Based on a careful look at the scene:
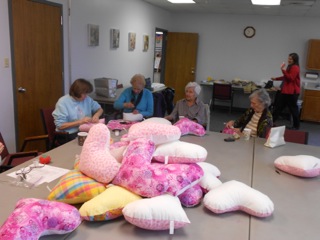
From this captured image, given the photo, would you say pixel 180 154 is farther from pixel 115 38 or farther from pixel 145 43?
pixel 145 43

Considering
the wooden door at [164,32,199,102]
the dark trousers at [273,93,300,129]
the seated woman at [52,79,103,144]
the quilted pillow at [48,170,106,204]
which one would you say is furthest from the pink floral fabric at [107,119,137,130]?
the wooden door at [164,32,199,102]

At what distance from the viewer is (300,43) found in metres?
7.61

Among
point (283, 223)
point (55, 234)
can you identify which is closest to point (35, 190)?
point (55, 234)

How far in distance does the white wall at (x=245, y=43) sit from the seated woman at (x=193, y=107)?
484cm

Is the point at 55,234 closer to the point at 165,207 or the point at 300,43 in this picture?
the point at 165,207

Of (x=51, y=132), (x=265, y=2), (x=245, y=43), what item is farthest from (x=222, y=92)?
(x=51, y=132)

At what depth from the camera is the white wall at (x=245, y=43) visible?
7629 mm

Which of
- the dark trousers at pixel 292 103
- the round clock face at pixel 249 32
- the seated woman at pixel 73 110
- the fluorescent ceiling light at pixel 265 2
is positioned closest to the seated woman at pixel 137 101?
the seated woman at pixel 73 110

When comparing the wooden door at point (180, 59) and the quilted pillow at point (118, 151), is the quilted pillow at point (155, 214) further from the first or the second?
the wooden door at point (180, 59)

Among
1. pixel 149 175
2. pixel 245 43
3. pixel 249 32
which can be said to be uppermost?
pixel 249 32

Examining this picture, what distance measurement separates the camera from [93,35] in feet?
16.4

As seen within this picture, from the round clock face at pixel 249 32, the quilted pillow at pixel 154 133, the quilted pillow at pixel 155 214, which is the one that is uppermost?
the round clock face at pixel 249 32

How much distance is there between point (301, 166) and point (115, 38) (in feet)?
14.4

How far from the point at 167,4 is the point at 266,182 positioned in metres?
5.94
